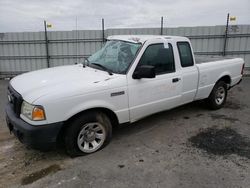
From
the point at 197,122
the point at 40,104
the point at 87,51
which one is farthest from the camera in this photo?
the point at 87,51

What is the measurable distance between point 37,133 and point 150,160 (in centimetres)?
176

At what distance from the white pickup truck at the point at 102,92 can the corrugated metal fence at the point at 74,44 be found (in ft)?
21.2

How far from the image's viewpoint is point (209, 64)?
539 cm

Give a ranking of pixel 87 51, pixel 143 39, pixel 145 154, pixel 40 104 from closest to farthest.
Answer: pixel 40 104 → pixel 145 154 → pixel 143 39 → pixel 87 51

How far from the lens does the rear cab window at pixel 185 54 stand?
4754 millimetres

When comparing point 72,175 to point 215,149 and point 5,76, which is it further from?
point 5,76

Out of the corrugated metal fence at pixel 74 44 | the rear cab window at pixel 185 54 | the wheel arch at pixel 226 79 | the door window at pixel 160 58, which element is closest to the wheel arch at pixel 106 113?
the door window at pixel 160 58

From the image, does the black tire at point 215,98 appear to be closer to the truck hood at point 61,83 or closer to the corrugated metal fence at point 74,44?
the truck hood at point 61,83

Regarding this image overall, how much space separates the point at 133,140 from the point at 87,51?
26.2 feet

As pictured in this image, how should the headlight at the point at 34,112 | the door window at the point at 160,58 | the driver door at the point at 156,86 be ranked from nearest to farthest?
the headlight at the point at 34,112, the driver door at the point at 156,86, the door window at the point at 160,58

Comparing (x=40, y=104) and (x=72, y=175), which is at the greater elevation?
(x=40, y=104)

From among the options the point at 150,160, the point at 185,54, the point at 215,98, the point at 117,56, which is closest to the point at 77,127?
the point at 150,160

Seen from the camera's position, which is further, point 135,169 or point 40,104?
point 135,169

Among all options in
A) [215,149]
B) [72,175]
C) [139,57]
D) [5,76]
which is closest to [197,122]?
[215,149]
